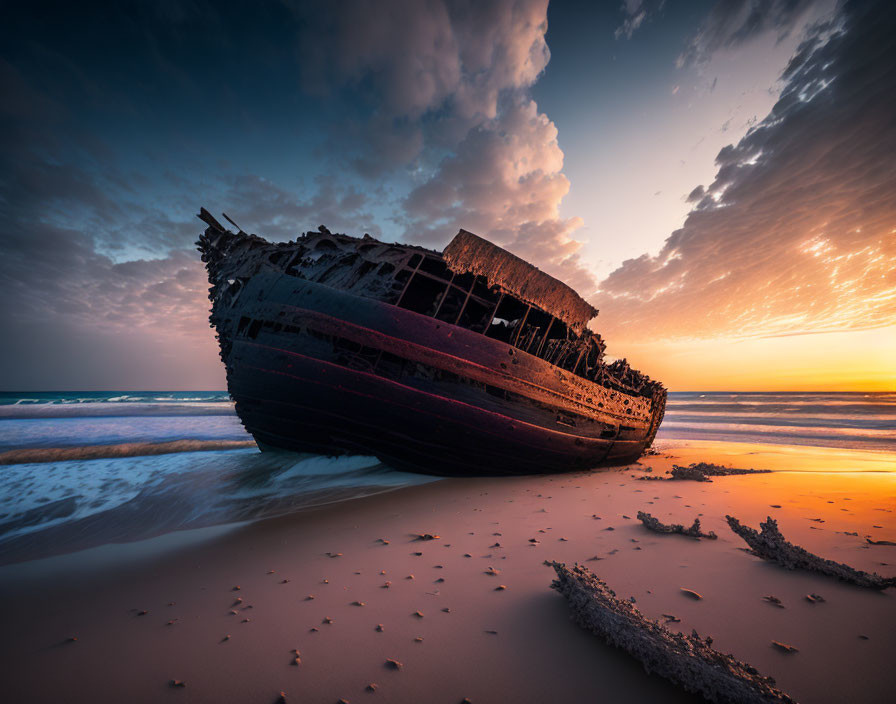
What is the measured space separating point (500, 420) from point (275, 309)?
4.96 m

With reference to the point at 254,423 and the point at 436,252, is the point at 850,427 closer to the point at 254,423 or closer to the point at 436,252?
the point at 436,252

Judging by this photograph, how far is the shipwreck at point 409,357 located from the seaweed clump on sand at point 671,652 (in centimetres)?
428

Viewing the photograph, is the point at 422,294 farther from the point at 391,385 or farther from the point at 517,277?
the point at 391,385

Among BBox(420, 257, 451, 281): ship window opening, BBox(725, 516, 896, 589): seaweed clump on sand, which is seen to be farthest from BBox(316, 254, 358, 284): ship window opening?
BBox(725, 516, 896, 589): seaweed clump on sand

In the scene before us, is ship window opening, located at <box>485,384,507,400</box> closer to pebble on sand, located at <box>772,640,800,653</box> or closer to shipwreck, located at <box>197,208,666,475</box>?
shipwreck, located at <box>197,208,666,475</box>

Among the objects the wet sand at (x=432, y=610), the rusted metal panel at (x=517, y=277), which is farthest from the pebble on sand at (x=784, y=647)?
the rusted metal panel at (x=517, y=277)

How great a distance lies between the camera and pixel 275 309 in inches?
255

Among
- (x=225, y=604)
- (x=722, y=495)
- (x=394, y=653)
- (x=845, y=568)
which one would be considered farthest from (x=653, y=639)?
(x=722, y=495)

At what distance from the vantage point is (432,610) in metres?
2.38

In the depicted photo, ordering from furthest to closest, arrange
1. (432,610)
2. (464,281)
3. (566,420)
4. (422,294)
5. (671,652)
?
1. (422,294)
2. (566,420)
3. (464,281)
4. (432,610)
5. (671,652)

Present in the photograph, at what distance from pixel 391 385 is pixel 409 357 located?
613 mm

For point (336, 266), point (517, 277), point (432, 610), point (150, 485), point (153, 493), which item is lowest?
point (150, 485)

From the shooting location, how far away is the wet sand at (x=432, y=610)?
5.73 feet

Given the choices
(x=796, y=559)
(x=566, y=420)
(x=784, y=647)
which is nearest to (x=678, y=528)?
(x=796, y=559)
